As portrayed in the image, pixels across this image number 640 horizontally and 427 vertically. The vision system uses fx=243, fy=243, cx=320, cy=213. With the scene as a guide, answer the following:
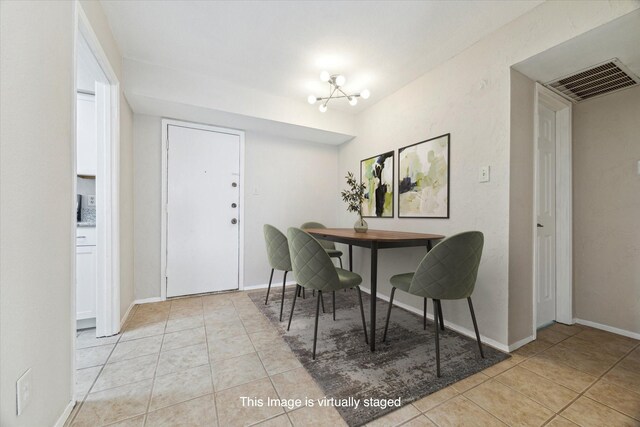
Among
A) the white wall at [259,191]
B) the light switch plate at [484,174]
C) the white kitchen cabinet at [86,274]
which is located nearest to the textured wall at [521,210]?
the light switch plate at [484,174]

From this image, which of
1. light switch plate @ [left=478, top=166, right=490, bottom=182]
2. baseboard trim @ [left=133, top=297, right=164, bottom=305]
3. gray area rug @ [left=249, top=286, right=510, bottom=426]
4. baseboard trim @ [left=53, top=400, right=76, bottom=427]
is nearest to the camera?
baseboard trim @ [left=53, top=400, right=76, bottom=427]

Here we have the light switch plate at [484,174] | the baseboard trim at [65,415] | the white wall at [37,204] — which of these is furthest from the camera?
the light switch plate at [484,174]

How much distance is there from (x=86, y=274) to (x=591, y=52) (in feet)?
13.6

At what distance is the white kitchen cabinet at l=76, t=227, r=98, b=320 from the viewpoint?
207 centimetres

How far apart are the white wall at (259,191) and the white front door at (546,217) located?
96.2 inches

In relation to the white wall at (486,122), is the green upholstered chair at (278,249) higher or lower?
lower

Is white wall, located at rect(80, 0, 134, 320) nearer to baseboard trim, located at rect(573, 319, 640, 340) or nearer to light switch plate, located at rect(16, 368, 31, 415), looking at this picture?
light switch plate, located at rect(16, 368, 31, 415)

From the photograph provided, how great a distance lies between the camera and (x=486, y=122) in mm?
1929

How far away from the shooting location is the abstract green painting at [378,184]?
291cm

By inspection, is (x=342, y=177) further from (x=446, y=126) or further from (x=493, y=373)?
(x=493, y=373)

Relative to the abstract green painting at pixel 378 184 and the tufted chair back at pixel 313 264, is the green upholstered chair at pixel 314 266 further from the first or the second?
the abstract green painting at pixel 378 184

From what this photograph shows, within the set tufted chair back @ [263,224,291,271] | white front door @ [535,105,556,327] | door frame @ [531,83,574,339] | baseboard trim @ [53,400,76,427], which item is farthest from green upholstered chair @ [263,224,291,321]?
door frame @ [531,83,574,339]

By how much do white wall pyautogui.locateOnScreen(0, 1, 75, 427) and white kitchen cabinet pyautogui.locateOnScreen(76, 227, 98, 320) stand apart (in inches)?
43.5

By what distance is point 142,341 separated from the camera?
6.27 ft
